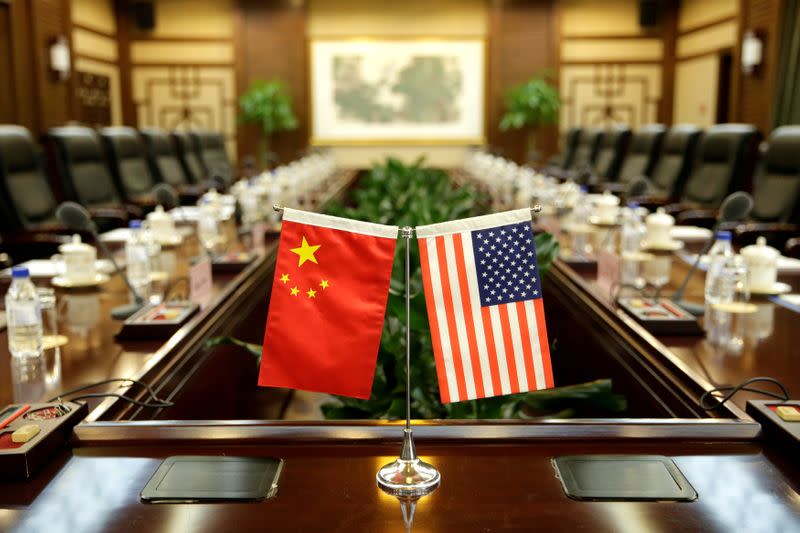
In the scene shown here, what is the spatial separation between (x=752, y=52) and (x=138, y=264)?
6.11 m

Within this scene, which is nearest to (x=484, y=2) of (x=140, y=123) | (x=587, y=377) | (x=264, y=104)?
(x=264, y=104)

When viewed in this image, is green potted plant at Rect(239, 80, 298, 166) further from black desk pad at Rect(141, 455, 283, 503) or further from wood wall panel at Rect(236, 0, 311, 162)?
black desk pad at Rect(141, 455, 283, 503)

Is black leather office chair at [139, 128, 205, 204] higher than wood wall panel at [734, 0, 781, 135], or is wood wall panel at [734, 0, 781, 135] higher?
wood wall panel at [734, 0, 781, 135]

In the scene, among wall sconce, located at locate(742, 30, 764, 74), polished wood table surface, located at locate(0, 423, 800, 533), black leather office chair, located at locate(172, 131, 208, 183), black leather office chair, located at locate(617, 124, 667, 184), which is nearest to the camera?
polished wood table surface, located at locate(0, 423, 800, 533)

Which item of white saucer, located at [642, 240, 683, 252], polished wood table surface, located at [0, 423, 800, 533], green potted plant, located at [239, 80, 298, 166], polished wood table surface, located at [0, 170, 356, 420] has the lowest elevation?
polished wood table surface, located at [0, 423, 800, 533]

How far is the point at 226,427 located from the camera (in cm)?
103

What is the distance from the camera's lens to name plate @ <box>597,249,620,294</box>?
193 centimetres

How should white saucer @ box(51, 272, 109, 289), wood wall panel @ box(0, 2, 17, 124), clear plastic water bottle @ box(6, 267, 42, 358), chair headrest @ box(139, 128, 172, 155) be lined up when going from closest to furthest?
clear plastic water bottle @ box(6, 267, 42, 358) → white saucer @ box(51, 272, 109, 289) → chair headrest @ box(139, 128, 172, 155) → wood wall panel @ box(0, 2, 17, 124)

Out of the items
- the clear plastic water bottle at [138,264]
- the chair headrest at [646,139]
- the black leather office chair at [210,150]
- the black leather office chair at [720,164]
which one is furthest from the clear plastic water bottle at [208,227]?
the black leather office chair at [210,150]

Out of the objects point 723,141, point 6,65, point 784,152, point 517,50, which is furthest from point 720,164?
point 6,65

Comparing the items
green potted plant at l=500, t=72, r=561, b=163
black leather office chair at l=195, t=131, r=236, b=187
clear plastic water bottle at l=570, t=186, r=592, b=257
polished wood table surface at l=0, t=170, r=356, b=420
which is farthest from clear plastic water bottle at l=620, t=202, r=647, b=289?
green potted plant at l=500, t=72, r=561, b=163

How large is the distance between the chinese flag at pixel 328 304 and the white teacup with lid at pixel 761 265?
135 cm

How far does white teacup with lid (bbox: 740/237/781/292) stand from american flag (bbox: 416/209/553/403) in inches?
47.3

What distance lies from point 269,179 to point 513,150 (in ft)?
18.4
